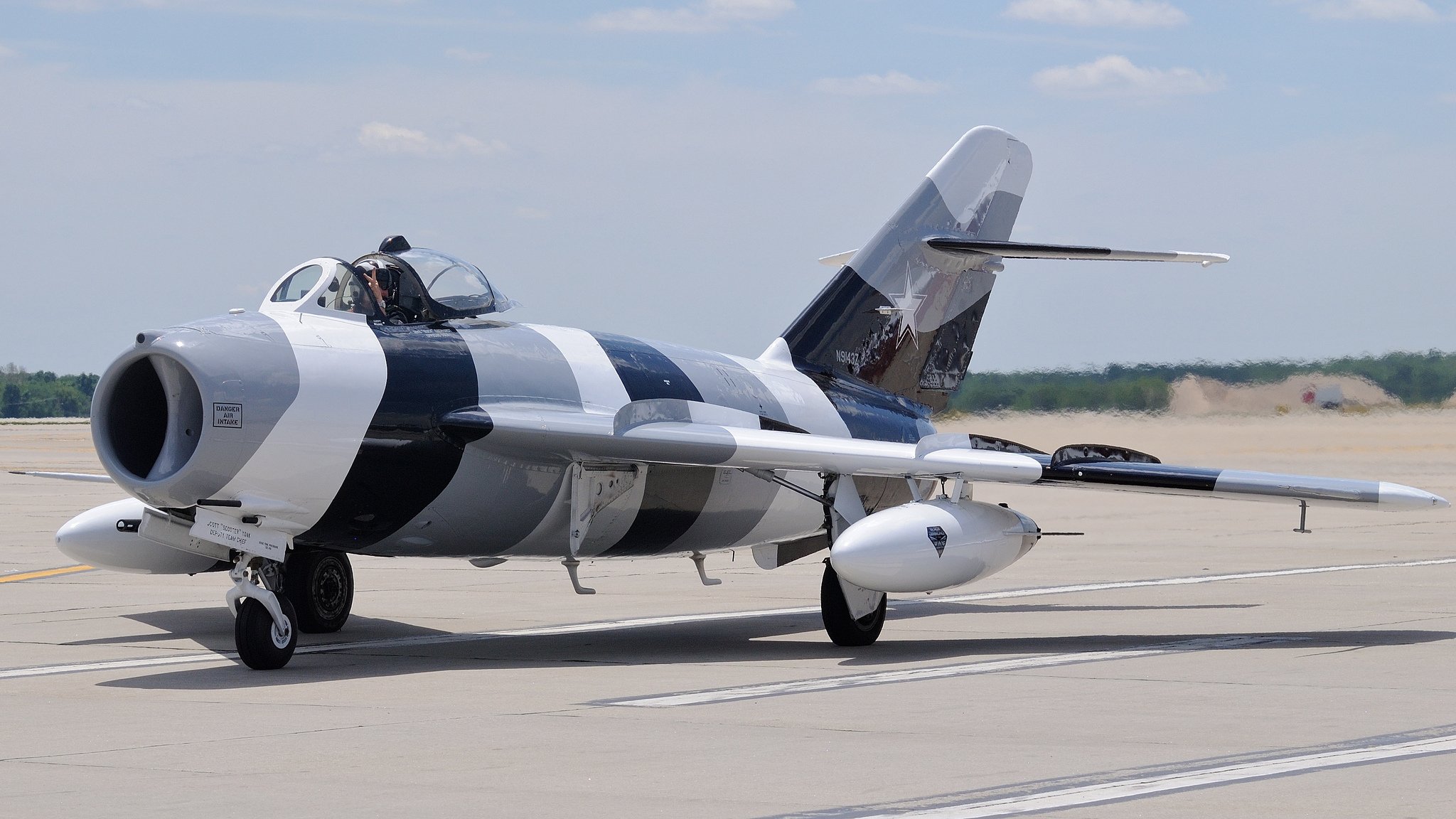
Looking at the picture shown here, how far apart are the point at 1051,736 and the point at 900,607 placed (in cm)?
968

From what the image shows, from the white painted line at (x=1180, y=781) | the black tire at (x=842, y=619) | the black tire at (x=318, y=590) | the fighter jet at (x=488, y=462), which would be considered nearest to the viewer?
the white painted line at (x=1180, y=781)

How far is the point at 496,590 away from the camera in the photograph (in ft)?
66.8

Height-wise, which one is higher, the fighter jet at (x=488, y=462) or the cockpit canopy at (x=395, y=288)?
the cockpit canopy at (x=395, y=288)

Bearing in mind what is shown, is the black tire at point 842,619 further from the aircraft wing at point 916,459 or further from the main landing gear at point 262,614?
the main landing gear at point 262,614

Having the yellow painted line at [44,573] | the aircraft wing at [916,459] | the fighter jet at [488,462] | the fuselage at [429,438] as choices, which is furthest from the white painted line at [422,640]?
the yellow painted line at [44,573]

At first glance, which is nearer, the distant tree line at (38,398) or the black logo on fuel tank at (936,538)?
the black logo on fuel tank at (936,538)

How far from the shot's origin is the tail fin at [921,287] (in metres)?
18.0

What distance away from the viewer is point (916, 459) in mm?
13820

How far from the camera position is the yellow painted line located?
2117cm

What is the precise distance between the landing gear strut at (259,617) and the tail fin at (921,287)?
6928 mm

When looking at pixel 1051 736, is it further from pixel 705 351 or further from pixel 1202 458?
pixel 1202 458

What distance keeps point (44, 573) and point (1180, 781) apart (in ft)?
59.0

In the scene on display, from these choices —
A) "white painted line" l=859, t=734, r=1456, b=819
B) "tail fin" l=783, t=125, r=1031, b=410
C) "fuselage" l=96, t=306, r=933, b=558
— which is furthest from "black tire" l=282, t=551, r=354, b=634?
"white painted line" l=859, t=734, r=1456, b=819

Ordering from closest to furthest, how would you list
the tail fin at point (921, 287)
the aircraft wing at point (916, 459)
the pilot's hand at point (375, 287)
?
the pilot's hand at point (375, 287) → the aircraft wing at point (916, 459) → the tail fin at point (921, 287)
